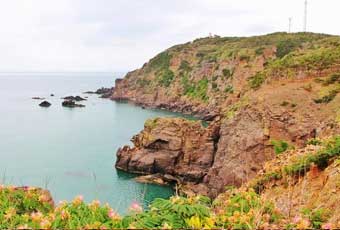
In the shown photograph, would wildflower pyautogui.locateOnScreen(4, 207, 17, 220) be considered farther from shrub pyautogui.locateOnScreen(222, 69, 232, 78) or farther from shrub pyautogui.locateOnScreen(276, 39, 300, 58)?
shrub pyautogui.locateOnScreen(276, 39, 300, 58)

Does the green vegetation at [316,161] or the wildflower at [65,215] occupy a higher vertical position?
the wildflower at [65,215]

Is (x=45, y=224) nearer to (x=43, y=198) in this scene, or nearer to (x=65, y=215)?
(x=65, y=215)

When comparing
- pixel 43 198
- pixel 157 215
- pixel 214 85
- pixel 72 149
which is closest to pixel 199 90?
pixel 214 85

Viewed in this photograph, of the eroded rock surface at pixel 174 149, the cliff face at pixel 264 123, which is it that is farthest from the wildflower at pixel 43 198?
the eroded rock surface at pixel 174 149

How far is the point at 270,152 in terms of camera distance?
2825cm

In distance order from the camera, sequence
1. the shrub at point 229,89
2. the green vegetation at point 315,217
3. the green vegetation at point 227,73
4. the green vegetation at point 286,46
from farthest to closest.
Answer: the green vegetation at point 286,46
the green vegetation at point 227,73
the shrub at point 229,89
the green vegetation at point 315,217

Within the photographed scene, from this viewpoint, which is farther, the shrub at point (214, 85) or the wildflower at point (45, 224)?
the shrub at point (214, 85)

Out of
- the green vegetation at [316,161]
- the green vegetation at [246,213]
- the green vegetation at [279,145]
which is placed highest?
the green vegetation at [246,213]

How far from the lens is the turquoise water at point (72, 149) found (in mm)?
31891

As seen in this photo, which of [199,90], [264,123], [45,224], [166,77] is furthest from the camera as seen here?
[166,77]

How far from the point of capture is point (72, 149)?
45719 millimetres

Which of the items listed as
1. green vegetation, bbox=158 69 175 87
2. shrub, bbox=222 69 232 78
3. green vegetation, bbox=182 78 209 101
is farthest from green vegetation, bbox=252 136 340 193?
green vegetation, bbox=158 69 175 87

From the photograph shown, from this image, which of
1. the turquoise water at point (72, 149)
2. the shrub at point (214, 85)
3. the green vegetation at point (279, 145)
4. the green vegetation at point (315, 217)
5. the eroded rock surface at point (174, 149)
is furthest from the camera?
the shrub at point (214, 85)

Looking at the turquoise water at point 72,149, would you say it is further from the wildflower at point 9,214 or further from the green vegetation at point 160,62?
the green vegetation at point 160,62
